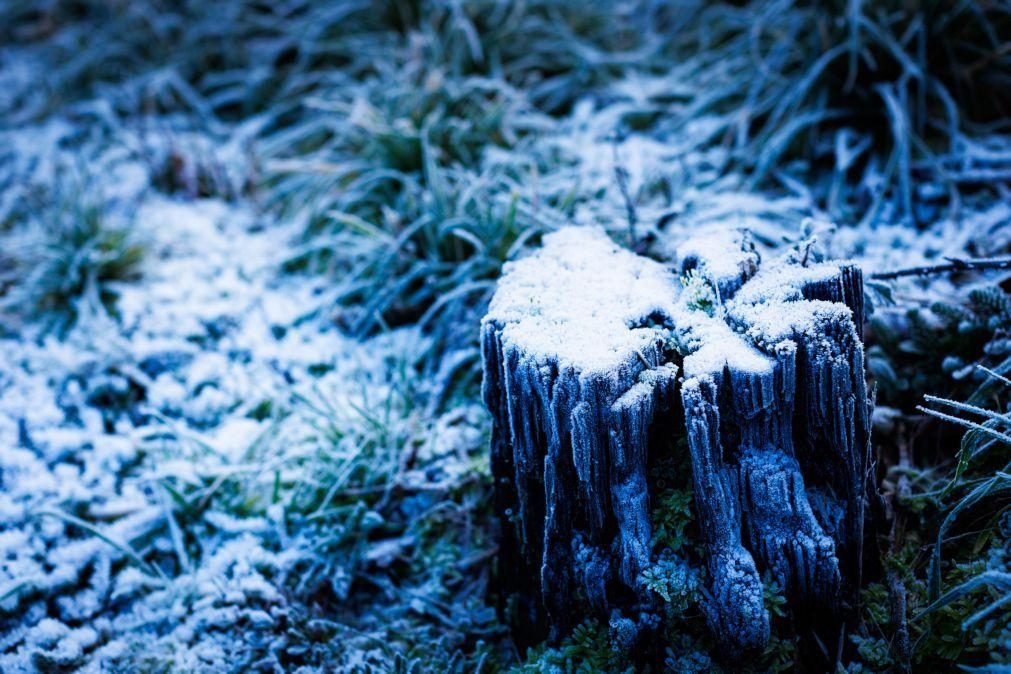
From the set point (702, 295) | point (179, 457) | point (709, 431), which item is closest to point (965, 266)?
point (702, 295)

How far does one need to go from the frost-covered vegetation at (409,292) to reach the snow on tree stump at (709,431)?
61 mm

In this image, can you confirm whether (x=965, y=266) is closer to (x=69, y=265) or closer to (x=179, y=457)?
(x=179, y=457)

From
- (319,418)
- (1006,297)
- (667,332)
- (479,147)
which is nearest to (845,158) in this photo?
(1006,297)

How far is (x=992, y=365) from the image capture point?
1878 millimetres

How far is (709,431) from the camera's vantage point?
140cm

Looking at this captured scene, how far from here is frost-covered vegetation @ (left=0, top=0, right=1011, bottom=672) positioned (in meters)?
1.82

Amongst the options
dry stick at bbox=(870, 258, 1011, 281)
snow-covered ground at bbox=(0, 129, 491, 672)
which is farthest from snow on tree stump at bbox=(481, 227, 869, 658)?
snow-covered ground at bbox=(0, 129, 491, 672)

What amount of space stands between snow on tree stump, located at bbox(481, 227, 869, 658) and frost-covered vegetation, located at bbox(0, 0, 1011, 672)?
61 millimetres

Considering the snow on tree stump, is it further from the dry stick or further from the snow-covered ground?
the snow-covered ground

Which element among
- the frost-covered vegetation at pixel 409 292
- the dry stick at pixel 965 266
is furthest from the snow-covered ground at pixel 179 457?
the dry stick at pixel 965 266

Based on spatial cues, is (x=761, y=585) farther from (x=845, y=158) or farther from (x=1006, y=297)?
(x=845, y=158)

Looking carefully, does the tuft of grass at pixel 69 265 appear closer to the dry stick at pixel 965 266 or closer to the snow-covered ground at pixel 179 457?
the snow-covered ground at pixel 179 457

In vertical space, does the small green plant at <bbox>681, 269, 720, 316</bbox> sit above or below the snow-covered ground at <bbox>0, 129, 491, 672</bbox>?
above

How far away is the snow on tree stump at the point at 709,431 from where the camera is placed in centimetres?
142
